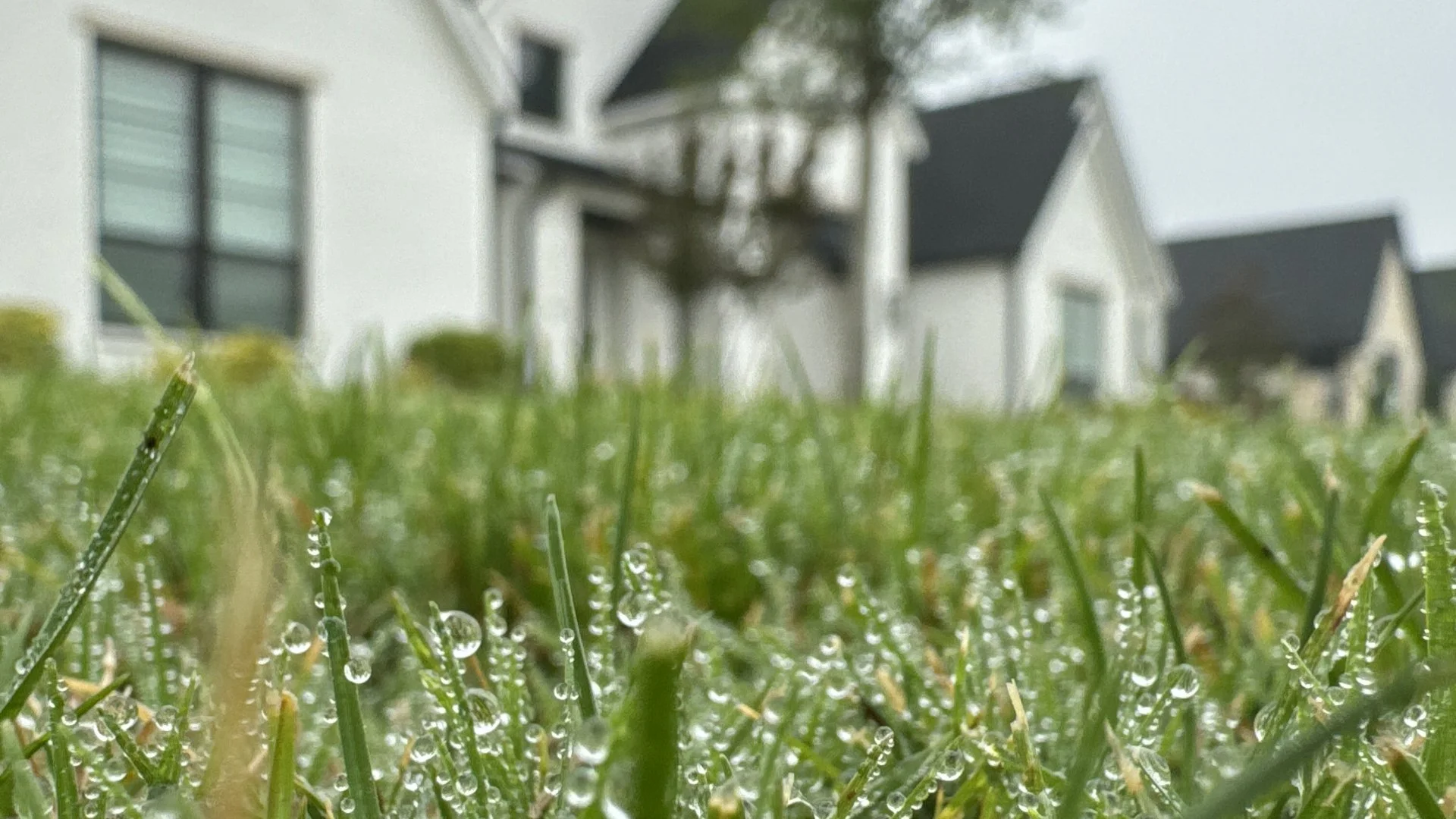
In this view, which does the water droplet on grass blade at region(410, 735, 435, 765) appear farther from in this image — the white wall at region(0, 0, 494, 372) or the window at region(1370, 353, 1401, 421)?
the white wall at region(0, 0, 494, 372)

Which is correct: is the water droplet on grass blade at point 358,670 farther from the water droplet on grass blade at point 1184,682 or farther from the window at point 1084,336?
the window at point 1084,336

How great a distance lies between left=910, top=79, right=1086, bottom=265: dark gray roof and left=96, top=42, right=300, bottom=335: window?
1190cm

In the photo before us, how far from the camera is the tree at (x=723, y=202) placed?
14.3m

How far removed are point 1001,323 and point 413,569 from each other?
1759 cm

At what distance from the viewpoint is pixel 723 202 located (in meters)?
14.9

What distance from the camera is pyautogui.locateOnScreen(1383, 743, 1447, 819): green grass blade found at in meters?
0.34

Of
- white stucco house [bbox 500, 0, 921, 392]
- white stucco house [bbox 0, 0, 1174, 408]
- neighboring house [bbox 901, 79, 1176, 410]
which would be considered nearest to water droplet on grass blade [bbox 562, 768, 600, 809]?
white stucco house [bbox 0, 0, 1174, 408]

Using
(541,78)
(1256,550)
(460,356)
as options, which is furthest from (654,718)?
(541,78)

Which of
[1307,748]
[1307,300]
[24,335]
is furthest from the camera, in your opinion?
[1307,300]

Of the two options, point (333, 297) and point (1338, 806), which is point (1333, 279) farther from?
point (1338, 806)

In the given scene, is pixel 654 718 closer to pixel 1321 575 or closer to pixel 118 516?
pixel 118 516

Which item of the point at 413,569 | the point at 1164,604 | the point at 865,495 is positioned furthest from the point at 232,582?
the point at 865,495

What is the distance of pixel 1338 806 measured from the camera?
410 mm

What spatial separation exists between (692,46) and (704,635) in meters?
16.4
